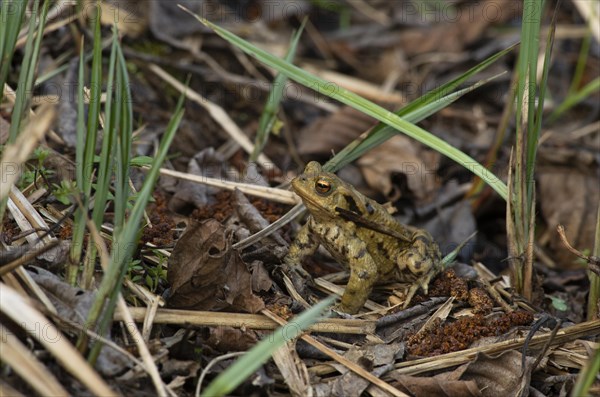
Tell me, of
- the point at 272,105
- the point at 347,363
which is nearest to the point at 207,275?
the point at 347,363

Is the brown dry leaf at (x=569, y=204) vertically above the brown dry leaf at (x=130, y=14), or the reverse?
the brown dry leaf at (x=130, y=14)

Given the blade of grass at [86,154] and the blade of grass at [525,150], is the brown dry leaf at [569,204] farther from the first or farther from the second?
the blade of grass at [86,154]

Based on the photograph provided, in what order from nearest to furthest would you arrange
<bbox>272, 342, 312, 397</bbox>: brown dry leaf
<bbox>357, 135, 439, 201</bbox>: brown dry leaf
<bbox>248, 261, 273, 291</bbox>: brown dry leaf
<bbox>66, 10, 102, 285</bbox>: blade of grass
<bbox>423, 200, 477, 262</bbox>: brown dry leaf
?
<bbox>66, 10, 102, 285</bbox>: blade of grass → <bbox>272, 342, 312, 397</bbox>: brown dry leaf → <bbox>248, 261, 273, 291</bbox>: brown dry leaf → <bbox>423, 200, 477, 262</bbox>: brown dry leaf → <bbox>357, 135, 439, 201</bbox>: brown dry leaf

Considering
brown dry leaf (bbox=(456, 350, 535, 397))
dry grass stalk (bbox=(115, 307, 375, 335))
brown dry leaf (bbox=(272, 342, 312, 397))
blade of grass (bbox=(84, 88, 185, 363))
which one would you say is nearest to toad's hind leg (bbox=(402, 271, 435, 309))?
dry grass stalk (bbox=(115, 307, 375, 335))

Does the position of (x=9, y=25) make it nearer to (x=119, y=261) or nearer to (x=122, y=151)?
(x=122, y=151)

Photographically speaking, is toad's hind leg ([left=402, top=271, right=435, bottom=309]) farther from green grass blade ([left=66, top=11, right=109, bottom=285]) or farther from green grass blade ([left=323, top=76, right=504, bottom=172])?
green grass blade ([left=66, top=11, right=109, bottom=285])

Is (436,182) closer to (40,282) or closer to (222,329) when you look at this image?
(222,329)

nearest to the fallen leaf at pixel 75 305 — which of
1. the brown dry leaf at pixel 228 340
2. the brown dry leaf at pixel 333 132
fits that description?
the brown dry leaf at pixel 228 340
